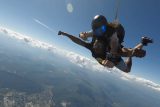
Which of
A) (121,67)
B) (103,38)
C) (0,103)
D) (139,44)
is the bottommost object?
(121,67)

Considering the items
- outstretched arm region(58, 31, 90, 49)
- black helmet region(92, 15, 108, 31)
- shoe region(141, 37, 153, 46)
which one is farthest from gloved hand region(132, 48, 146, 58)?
outstretched arm region(58, 31, 90, 49)

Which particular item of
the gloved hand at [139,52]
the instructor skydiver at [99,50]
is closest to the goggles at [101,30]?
the instructor skydiver at [99,50]

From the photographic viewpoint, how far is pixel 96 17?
4.75 meters

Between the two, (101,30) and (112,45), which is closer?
(112,45)

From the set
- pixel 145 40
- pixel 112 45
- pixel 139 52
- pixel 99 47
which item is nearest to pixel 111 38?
pixel 112 45

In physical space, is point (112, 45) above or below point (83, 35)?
below

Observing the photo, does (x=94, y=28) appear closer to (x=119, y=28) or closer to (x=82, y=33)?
(x=119, y=28)

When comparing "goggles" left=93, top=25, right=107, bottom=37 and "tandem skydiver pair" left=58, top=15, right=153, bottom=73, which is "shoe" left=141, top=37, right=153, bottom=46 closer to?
"tandem skydiver pair" left=58, top=15, right=153, bottom=73

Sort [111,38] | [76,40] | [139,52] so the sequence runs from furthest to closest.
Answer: [76,40] → [111,38] → [139,52]

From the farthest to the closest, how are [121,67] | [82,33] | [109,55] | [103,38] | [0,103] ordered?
[0,103], [82,33], [121,67], [103,38], [109,55]

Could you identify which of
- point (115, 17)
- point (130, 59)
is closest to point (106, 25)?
point (115, 17)

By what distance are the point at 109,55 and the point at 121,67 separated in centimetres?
89

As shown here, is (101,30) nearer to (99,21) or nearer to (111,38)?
(99,21)

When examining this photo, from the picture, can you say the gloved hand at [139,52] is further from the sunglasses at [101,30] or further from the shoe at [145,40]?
the sunglasses at [101,30]
